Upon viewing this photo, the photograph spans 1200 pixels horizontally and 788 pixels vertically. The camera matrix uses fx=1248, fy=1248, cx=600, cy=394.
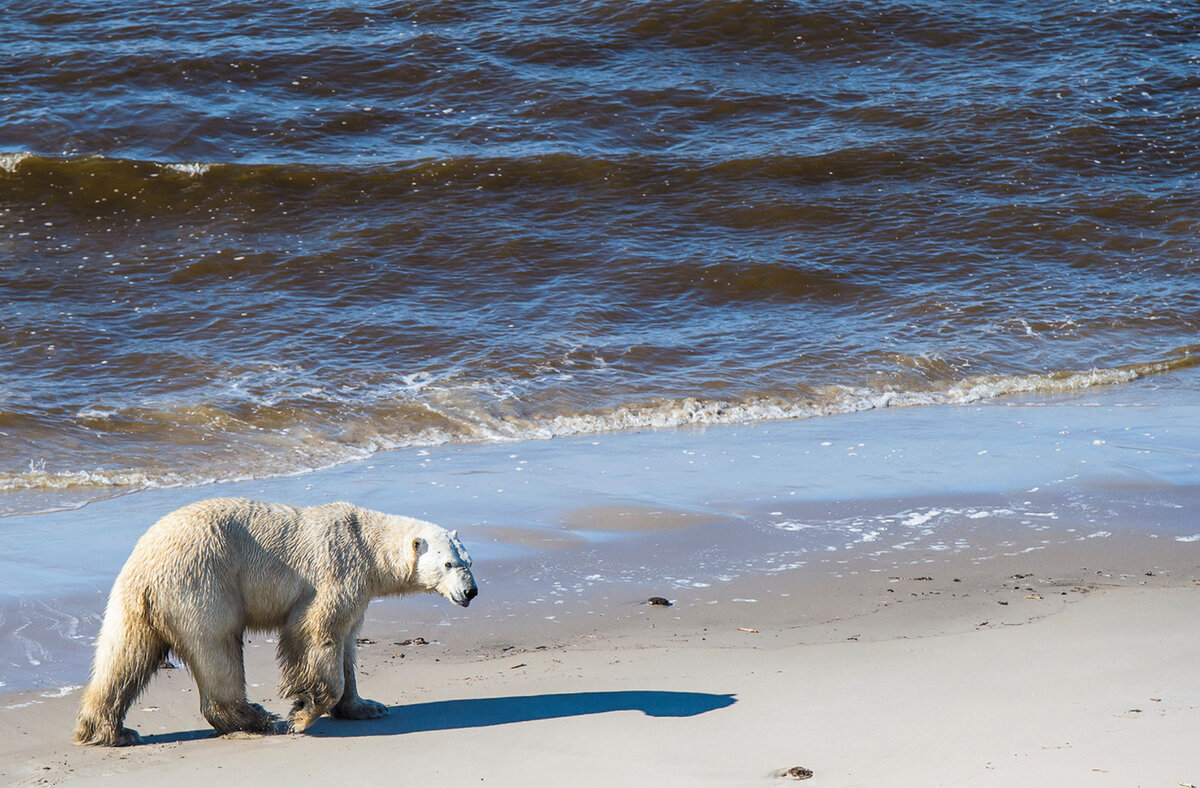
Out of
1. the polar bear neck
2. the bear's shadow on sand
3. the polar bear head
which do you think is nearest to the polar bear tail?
the bear's shadow on sand

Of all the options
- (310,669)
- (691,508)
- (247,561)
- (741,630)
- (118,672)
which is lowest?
(691,508)

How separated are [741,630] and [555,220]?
12.8 m

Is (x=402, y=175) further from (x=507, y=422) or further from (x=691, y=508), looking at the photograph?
(x=691, y=508)

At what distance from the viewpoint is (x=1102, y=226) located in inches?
752

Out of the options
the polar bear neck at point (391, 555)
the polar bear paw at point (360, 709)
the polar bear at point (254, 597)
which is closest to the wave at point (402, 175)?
the polar bear neck at point (391, 555)

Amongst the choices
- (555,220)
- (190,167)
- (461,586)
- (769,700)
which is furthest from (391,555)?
(190,167)

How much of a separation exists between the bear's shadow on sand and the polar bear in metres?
0.11

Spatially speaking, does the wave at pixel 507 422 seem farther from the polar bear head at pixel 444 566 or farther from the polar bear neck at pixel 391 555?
the polar bear head at pixel 444 566

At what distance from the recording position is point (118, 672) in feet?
17.8

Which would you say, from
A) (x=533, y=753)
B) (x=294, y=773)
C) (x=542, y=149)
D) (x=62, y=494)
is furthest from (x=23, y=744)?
(x=542, y=149)

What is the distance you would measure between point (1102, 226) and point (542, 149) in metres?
8.89

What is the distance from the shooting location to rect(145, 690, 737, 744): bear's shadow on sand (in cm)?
549

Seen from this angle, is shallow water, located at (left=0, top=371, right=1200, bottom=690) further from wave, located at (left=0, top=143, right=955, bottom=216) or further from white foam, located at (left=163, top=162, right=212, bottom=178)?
white foam, located at (left=163, top=162, right=212, bottom=178)

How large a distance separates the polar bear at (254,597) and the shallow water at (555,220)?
4.30m
